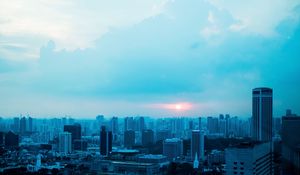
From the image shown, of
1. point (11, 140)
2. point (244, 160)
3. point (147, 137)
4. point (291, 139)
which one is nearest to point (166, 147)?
point (147, 137)

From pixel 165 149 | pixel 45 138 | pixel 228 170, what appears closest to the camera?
pixel 228 170

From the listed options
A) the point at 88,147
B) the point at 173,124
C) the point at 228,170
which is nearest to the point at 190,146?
the point at 88,147

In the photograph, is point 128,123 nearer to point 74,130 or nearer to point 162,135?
point 162,135

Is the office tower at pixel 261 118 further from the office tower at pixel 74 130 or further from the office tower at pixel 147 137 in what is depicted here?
the office tower at pixel 74 130

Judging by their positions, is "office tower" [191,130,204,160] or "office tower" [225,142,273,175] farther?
"office tower" [191,130,204,160]

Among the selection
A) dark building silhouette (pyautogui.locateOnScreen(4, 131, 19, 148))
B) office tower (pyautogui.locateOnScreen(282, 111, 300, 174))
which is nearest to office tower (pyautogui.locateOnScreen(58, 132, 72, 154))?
dark building silhouette (pyautogui.locateOnScreen(4, 131, 19, 148))

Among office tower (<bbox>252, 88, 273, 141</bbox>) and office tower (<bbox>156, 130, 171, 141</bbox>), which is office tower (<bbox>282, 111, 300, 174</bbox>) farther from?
office tower (<bbox>156, 130, 171, 141</bbox>)

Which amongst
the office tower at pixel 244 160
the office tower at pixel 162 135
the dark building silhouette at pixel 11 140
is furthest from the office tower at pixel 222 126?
the office tower at pixel 244 160

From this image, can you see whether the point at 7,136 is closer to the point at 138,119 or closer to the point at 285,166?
the point at 138,119
